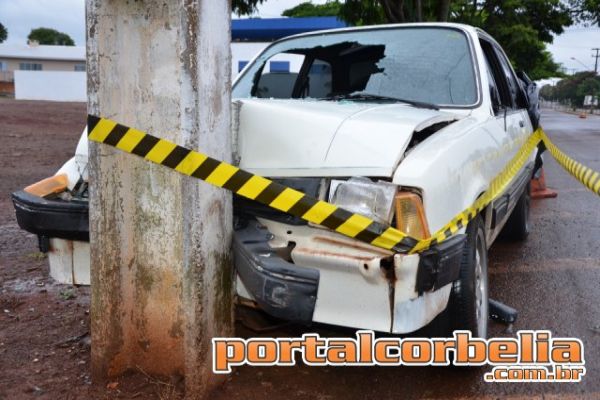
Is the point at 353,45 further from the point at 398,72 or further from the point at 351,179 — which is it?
the point at 351,179

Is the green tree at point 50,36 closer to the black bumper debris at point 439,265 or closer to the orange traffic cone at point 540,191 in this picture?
the orange traffic cone at point 540,191

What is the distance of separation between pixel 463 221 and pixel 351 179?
579mm

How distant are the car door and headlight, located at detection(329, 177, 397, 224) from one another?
1202 mm

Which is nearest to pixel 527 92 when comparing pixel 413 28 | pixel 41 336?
pixel 413 28

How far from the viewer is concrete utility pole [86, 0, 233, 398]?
266 cm

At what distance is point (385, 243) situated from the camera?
2.43 m

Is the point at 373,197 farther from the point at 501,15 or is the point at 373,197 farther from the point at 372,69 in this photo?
the point at 501,15

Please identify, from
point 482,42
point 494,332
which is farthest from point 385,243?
point 482,42

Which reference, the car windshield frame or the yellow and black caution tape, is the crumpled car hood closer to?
the yellow and black caution tape

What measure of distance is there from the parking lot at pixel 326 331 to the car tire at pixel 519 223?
13 centimetres

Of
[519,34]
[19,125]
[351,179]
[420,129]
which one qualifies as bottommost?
[19,125]

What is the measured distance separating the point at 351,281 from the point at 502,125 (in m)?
2.18

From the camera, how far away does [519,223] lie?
5.95 meters

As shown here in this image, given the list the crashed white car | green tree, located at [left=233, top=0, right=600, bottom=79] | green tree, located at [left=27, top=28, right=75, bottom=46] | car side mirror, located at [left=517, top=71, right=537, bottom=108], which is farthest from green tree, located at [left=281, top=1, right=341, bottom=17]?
green tree, located at [left=27, top=28, right=75, bottom=46]
